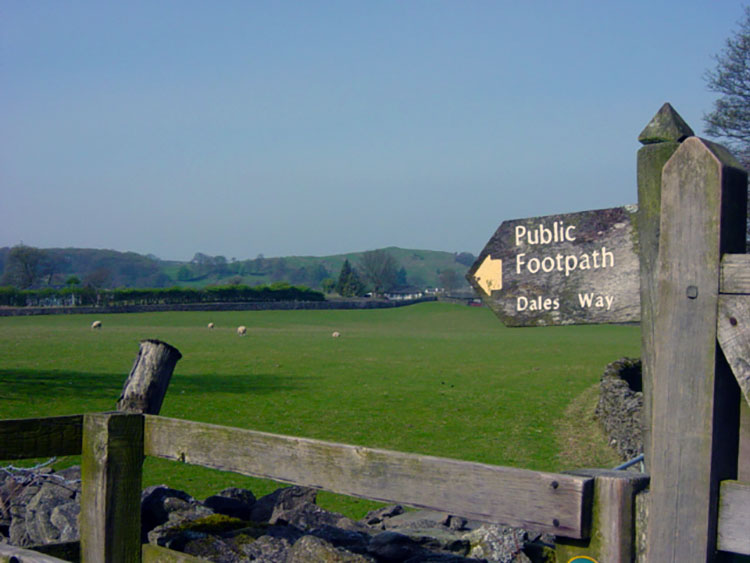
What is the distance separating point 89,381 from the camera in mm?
21047

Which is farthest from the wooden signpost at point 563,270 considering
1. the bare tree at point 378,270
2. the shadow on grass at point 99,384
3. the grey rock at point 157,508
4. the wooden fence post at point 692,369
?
the bare tree at point 378,270

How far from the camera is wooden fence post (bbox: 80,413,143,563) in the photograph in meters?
3.72

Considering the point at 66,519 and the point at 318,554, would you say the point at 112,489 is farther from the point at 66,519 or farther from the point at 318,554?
the point at 66,519

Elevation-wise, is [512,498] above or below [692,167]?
below

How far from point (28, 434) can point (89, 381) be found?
18201 millimetres

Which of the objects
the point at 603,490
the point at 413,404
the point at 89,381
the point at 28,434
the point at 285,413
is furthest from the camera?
Result: the point at 89,381

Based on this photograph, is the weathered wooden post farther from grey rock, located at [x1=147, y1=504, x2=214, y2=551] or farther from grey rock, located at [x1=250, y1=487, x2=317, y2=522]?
grey rock, located at [x1=250, y1=487, x2=317, y2=522]

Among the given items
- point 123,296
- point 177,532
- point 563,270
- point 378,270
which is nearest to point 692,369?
point 563,270

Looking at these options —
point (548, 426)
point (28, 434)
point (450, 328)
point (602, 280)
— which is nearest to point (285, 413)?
point (548, 426)

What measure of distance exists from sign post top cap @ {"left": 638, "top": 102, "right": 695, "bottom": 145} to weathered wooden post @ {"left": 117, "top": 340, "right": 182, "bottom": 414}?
140 inches

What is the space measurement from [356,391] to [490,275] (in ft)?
62.6

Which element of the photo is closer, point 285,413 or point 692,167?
point 692,167

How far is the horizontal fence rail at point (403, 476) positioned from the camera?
88.7 inches

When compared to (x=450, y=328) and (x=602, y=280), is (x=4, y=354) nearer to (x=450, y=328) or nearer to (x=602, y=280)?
(x=602, y=280)
